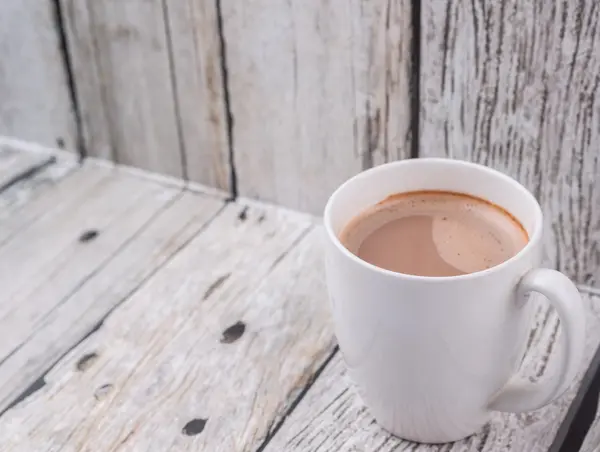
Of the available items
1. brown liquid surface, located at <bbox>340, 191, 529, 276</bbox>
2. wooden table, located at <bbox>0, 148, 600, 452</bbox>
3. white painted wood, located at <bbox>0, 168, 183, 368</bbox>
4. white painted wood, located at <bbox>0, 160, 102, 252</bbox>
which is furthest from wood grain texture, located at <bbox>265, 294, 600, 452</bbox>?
white painted wood, located at <bbox>0, 160, 102, 252</bbox>

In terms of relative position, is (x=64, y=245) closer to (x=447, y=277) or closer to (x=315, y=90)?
(x=315, y=90)

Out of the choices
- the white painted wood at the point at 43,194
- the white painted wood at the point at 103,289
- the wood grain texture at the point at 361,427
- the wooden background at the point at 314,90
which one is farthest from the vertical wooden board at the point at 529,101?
the white painted wood at the point at 43,194

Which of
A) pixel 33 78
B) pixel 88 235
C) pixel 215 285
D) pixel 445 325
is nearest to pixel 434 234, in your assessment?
pixel 445 325

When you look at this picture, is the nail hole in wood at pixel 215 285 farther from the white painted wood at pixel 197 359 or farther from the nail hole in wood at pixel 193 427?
the nail hole in wood at pixel 193 427

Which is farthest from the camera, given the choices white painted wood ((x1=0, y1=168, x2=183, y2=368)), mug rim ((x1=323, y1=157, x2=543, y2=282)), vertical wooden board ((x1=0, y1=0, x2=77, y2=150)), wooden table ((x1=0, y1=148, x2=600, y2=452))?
vertical wooden board ((x1=0, y1=0, x2=77, y2=150))

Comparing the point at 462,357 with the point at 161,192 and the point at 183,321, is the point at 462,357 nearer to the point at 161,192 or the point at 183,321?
the point at 183,321

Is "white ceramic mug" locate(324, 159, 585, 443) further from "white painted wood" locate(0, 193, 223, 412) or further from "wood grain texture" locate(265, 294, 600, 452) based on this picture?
"white painted wood" locate(0, 193, 223, 412)

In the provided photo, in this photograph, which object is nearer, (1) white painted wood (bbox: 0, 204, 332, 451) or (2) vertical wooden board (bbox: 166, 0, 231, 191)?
(1) white painted wood (bbox: 0, 204, 332, 451)
